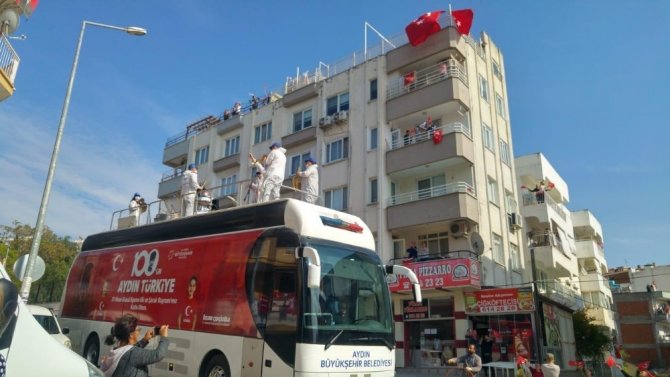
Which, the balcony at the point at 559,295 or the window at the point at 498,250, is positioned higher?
the window at the point at 498,250

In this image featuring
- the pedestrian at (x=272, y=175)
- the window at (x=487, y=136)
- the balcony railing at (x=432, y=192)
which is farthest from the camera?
the window at (x=487, y=136)

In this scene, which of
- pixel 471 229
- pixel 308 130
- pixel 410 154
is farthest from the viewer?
pixel 308 130

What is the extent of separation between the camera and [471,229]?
23.8 meters

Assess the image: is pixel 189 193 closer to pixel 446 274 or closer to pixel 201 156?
pixel 446 274

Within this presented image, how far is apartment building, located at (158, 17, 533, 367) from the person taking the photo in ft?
73.5

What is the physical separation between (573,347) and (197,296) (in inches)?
980

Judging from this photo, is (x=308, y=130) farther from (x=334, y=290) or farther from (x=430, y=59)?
(x=334, y=290)

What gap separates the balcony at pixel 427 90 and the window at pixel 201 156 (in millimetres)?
16821

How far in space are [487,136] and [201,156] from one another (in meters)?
22.0

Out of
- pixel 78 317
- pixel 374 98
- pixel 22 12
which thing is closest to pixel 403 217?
pixel 374 98

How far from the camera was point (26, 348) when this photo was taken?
361 centimetres

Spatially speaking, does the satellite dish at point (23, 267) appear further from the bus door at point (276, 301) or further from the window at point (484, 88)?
the window at point (484, 88)

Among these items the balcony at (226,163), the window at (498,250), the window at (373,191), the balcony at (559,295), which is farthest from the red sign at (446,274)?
the balcony at (226,163)

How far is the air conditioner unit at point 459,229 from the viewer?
77.4 ft
